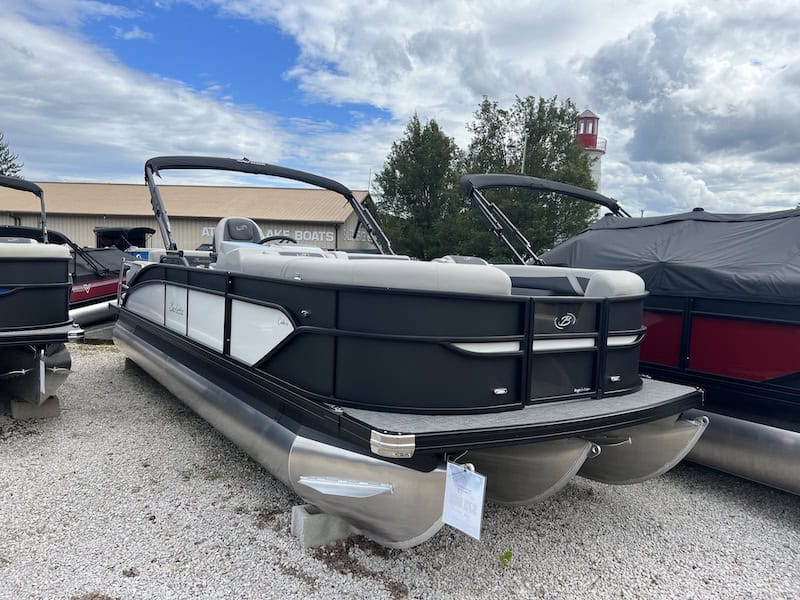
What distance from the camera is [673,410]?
9.68 ft

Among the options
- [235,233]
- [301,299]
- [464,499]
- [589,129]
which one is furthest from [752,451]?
Answer: [589,129]

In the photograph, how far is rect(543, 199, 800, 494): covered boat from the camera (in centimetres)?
336

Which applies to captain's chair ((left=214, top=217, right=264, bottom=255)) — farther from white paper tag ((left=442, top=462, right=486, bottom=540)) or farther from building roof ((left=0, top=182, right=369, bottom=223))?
building roof ((left=0, top=182, right=369, bottom=223))

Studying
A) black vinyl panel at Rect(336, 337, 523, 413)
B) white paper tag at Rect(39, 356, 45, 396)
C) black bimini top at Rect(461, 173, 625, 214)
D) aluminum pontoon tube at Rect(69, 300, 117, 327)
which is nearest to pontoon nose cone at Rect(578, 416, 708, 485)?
black vinyl panel at Rect(336, 337, 523, 413)

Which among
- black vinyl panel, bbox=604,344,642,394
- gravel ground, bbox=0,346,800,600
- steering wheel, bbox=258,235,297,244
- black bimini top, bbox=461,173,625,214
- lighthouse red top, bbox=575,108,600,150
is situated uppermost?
lighthouse red top, bbox=575,108,600,150

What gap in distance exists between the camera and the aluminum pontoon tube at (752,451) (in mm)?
3238

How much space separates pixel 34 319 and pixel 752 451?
4780 mm

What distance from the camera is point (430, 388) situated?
245cm

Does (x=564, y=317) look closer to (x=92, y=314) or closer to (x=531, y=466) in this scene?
(x=531, y=466)

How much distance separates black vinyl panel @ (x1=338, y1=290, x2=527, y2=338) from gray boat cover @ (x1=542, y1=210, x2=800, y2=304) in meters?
1.97

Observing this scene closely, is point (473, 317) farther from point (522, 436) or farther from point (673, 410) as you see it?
point (673, 410)

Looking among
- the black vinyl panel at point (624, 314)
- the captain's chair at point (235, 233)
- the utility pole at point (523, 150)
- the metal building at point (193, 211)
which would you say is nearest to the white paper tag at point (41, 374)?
the captain's chair at point (235, 233)

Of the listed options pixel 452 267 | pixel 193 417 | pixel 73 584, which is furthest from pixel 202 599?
pixel 193 417

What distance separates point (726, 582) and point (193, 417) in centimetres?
369
